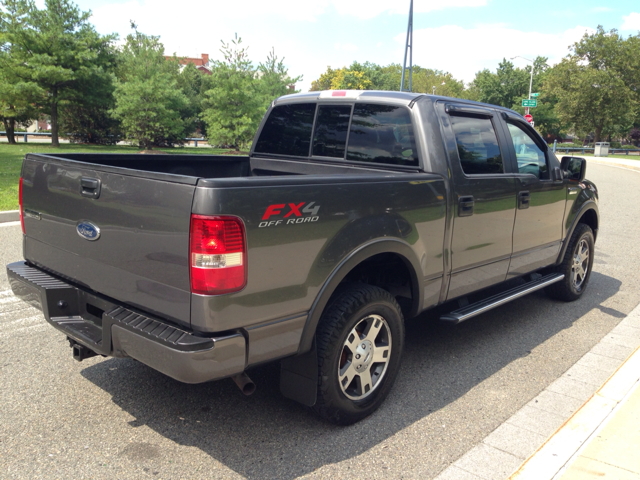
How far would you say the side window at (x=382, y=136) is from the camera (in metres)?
3.86

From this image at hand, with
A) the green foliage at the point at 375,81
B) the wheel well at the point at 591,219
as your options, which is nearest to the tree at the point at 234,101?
the wheel well at the point at 591,219

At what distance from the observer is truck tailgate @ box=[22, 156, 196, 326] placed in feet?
8.31

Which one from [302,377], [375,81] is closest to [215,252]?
[302,377]

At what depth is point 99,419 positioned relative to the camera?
322 centimetres

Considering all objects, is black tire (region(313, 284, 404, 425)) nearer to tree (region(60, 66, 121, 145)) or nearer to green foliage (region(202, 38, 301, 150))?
green foliage (region(202, 38, 301, 150))

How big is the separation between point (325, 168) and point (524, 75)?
76049 mm

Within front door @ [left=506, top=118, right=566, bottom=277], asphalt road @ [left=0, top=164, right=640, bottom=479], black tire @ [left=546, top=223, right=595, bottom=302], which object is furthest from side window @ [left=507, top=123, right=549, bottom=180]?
asphalt road @ [left=0, top=164, right=640, bottom=479]

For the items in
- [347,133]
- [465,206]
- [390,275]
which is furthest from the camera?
[347,133]

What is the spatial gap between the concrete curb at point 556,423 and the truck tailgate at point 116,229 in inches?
67.9

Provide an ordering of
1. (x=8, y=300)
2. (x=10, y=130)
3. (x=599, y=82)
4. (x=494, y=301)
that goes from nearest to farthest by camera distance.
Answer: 1. (x=494, y=301)
2. (x=8, y=300)
3. (x=10, y=130)
4. (x=599, y=82)

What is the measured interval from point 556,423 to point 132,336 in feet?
8.40

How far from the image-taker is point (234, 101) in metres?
29.7

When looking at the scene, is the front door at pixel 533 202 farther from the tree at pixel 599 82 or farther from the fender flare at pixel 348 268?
the tree at pixel 599 82

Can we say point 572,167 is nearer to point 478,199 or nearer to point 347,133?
point 478,199
